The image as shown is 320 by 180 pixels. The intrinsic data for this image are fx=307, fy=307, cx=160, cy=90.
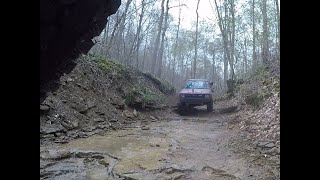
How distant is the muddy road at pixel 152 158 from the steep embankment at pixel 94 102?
0.80m

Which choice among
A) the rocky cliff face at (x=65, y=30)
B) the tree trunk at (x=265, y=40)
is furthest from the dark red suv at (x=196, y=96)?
the rocky cliff face at (x=65, y=30)

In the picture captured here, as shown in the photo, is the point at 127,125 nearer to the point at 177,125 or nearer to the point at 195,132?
the point at 177,125

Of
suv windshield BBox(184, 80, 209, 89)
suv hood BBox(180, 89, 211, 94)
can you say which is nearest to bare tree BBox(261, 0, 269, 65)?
suv windshield BBox(184, 80, 209, 89)

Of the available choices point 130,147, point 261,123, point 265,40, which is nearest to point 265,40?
point 265,40

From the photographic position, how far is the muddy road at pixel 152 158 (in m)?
6.46

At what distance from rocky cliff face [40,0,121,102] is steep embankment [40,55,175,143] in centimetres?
376

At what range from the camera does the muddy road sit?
6.46 m

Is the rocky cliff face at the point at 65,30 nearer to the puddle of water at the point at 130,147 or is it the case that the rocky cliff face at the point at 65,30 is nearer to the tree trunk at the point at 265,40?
the puddle of water at the point at 130,147

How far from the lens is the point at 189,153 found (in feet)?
27.7

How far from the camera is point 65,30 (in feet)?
16.4

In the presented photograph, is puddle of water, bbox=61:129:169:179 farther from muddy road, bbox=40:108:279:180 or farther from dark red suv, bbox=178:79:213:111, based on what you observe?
dark red suv, bbox=178:79:213:111

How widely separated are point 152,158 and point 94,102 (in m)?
6.02
